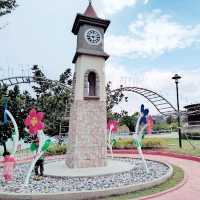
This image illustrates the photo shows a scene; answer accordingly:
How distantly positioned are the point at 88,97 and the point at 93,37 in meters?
2.95

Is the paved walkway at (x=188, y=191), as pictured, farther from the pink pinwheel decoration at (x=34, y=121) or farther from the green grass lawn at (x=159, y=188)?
the pink pinwheel decoration at (x=34, y=121)

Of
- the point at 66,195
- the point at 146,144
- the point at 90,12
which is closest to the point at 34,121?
the point at 66,195

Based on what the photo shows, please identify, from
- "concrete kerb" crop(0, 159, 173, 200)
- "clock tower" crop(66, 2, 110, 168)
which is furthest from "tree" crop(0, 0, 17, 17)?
"concrete kerb" crop(0, 159, 173, 200)

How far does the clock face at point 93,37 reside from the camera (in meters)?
12.3

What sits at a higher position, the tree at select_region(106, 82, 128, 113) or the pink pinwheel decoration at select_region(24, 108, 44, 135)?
the tree at select_region(106, 82, 128, 113)

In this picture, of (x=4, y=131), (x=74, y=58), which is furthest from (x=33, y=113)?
(x=4, y=131)

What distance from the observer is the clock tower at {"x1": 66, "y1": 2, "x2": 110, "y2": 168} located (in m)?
11.3

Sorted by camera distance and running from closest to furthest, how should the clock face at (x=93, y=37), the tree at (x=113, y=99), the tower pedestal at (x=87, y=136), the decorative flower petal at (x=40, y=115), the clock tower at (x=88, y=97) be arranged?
1. the decorative flower petal at (x=40, y=115)
2. the tower pedestal at (x=87, y=136)
3. the clock tower at (x=88, y=97)
4. the clock face at (x=93, y=37)
5. the tree at (x=113, y=99)

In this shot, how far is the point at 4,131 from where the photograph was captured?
18.2 meters

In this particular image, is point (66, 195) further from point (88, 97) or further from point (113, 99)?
point (113, 99)

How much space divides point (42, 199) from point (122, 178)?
318 cm

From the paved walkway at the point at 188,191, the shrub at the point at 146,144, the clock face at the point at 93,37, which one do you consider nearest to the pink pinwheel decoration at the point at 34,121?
the paved walkway at the point at 188,191

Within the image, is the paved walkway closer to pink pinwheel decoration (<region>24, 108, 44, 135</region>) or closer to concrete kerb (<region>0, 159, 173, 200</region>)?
concrete kerb (<region>0, 159, 173, 200</region>)

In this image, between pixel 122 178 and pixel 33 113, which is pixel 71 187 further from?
pixel 33 113
